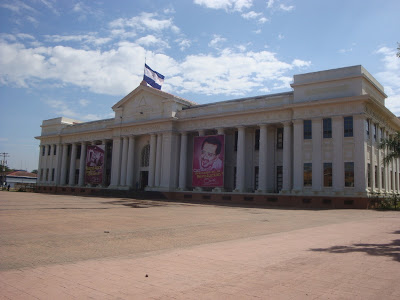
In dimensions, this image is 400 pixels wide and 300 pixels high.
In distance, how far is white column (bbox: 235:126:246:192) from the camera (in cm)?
Result: 3806

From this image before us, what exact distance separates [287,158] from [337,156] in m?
4.90

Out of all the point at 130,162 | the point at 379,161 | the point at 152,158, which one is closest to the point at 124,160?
the point at 130,162

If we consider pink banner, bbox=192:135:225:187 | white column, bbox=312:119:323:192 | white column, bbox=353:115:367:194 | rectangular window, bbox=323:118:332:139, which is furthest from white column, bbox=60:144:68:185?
white column, bbox=353:115:367:194

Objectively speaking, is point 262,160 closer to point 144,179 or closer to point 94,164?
point 144,179

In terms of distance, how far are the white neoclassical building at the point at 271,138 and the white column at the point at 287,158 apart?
0.32ft

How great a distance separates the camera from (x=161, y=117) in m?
45.2

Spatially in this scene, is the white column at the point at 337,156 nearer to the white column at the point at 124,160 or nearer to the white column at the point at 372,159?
the white column at the point at 372,159

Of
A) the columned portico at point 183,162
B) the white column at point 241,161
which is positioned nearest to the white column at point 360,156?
the white column at point 241,161

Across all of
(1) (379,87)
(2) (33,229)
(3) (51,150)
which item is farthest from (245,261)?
(3) (51,150)

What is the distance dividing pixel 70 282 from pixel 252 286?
9.91 feet

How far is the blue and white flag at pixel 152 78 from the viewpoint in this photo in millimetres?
46250

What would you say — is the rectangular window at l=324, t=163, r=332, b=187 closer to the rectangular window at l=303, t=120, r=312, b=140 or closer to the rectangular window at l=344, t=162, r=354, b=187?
the rectangular window at l=344, t=162, r=354, b=187

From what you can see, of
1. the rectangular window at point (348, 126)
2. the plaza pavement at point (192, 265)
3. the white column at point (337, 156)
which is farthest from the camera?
the rectangular window at point (348, 126)

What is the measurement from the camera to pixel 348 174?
31.6 metres
